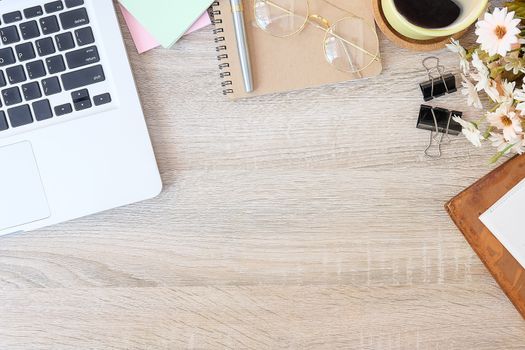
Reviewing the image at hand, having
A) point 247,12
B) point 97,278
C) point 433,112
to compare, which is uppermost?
point 247,12

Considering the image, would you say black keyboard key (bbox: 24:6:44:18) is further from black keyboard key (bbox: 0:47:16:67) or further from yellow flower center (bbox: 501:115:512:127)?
yellow flower center (bbox: 501:115:512:127)

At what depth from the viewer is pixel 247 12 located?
78 centimetres

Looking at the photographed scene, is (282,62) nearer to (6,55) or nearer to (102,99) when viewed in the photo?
(102,99)

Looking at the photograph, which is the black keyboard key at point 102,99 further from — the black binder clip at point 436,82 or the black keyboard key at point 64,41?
the black binder clip at point 436,82

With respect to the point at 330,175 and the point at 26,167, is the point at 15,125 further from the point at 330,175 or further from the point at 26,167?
the point at 330,175

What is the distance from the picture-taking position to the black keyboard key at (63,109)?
75cm

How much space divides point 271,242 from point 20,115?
0.35 metres

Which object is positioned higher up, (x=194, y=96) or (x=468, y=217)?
(x=194, y=96)

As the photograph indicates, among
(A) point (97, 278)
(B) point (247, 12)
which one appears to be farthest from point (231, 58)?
(A) point (97, 278)

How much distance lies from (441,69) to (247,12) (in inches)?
10.2

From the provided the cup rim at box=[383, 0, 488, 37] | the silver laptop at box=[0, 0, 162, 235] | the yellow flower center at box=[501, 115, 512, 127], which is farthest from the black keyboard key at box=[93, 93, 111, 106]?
the yellow flower center at box=[501, 115, 512, 127]

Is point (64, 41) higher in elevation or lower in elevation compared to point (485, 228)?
higher

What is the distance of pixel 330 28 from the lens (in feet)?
2.57

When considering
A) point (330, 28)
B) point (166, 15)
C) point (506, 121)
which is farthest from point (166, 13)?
point (506, 121)
